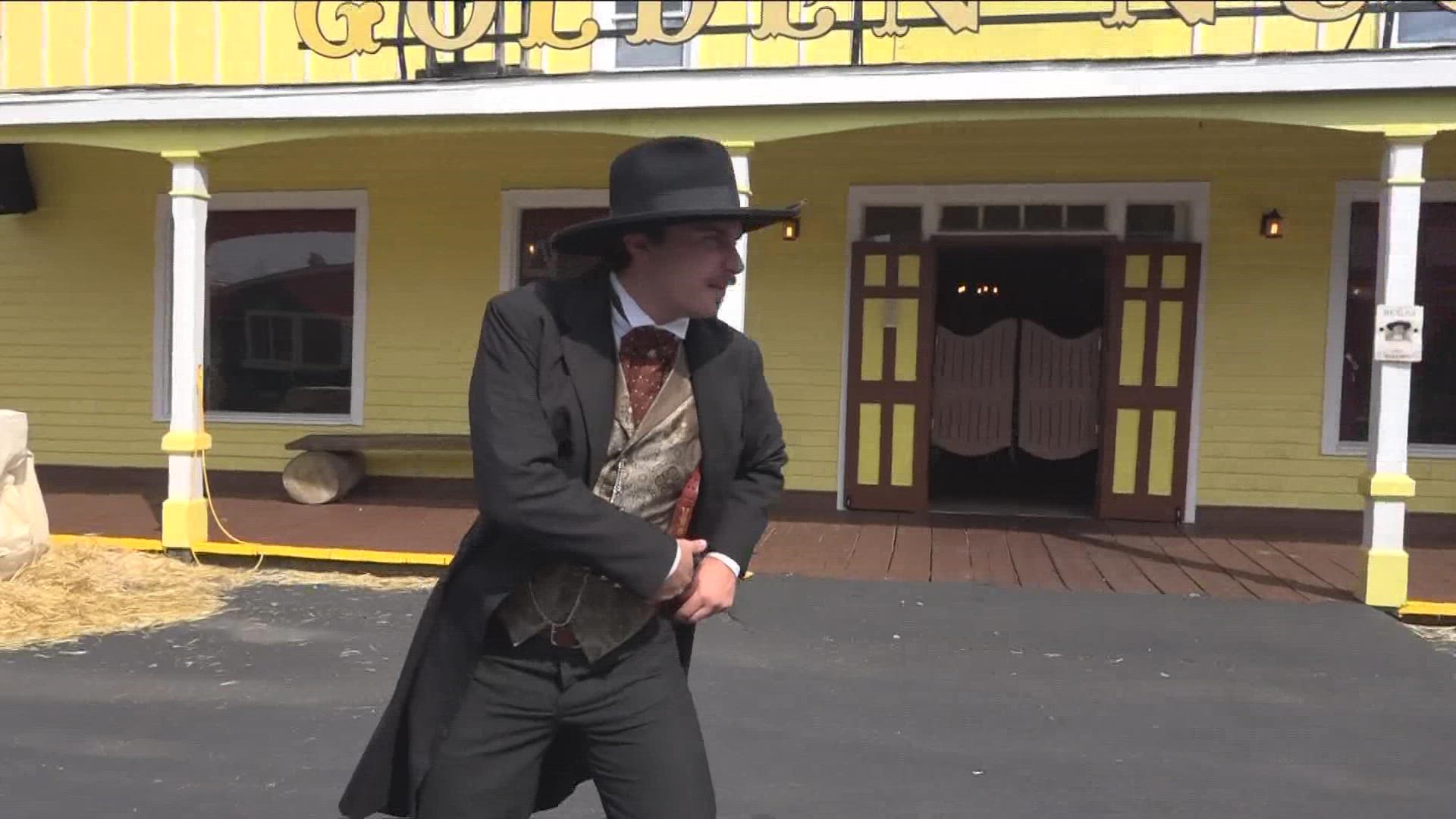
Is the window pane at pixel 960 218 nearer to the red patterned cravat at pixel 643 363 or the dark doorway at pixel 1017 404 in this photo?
the dark doorway at pixel 1017 404

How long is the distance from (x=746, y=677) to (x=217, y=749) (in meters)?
2.03

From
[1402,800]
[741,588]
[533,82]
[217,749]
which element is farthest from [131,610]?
[1402,800]

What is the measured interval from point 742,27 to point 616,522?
5212mm

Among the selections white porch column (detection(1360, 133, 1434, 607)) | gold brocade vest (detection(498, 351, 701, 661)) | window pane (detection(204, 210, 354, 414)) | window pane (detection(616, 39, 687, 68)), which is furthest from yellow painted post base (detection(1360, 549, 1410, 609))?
window pane (detection(204, 210, 354, 414))

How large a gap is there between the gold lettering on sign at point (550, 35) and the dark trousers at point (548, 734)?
5096 mm

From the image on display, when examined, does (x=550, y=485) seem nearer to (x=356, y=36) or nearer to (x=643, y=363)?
(x=643, y=363)

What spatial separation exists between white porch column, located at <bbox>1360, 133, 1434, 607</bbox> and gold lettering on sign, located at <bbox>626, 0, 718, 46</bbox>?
3716 mm

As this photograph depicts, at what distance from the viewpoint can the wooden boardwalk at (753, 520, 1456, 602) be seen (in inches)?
248

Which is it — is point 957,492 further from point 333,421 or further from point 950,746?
point 950,746

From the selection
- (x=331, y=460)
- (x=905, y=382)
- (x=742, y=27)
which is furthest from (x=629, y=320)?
(x=331, y=460)

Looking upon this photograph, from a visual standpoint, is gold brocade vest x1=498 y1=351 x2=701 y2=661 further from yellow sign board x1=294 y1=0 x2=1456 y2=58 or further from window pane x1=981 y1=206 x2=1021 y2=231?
window pane x1=981 y1=206 x2=1021 y2=231

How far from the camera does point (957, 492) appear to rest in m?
10.4

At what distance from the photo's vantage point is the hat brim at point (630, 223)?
1.78 metres

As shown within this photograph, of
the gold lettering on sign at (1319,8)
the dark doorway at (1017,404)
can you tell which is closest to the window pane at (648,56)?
the dark doorway at (1017,404)
